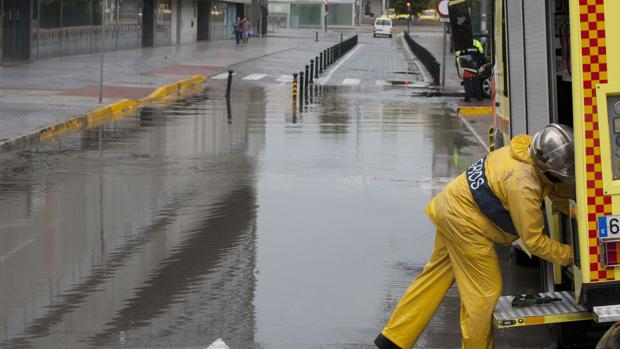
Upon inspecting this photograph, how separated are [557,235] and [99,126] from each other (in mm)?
15334

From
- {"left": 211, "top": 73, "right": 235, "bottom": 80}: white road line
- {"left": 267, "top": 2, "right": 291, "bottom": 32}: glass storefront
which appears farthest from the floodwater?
{"left": 267, "top": 2, "right": 291, "bottom": 32}: glass storefront

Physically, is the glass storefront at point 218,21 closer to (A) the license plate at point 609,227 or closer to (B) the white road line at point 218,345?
(B) the white road line at point 218,345

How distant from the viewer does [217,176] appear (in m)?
15.4

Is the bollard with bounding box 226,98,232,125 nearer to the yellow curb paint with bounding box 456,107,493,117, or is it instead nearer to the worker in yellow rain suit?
the yellow curb paint with bounding box 456,107,493,117

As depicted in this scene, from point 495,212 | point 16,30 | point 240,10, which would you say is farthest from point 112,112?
point 240,10

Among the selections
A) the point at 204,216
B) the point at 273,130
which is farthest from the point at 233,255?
the point at 273,130

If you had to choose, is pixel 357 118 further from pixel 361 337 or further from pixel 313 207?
pixel 361 337

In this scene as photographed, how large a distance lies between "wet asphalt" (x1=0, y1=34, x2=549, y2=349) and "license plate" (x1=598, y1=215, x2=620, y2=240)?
5.29 feet

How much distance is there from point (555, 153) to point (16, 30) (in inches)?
1350

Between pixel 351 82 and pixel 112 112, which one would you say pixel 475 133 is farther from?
pixel 351 82

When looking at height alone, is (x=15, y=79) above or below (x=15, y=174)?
above

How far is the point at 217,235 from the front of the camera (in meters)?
11.5

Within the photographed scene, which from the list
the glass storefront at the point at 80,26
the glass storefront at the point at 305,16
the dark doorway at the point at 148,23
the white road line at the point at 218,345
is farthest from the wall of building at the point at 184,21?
the white road line at the point at 218,345

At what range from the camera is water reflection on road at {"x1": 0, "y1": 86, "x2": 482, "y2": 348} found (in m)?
8.30
